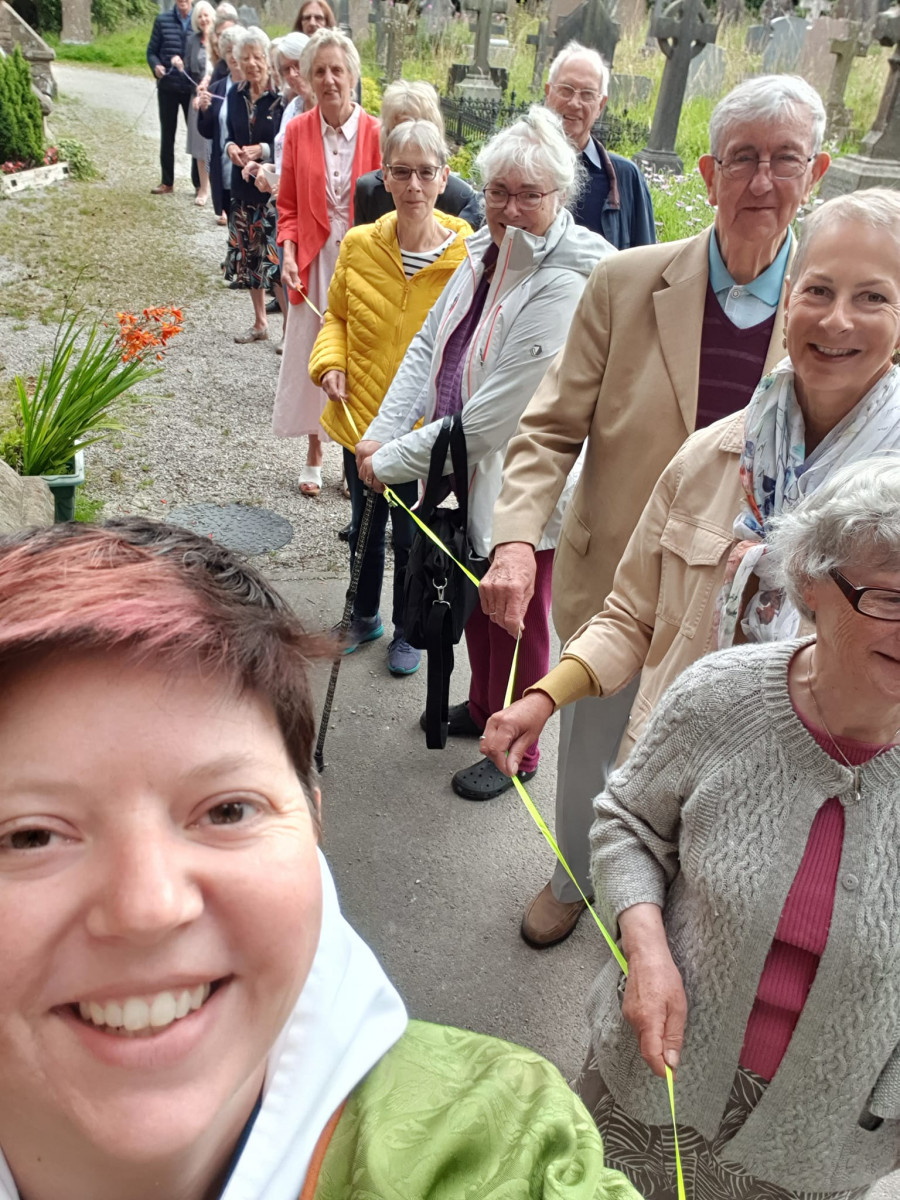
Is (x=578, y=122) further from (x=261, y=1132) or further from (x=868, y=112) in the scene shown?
(x=868, y=112)

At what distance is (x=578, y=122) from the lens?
4320 mm

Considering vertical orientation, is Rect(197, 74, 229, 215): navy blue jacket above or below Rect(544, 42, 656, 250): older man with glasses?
below

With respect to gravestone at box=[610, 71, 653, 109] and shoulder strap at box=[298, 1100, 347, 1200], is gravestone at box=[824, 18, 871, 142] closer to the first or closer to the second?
gravestone at box=[610, 71, 653, 109]

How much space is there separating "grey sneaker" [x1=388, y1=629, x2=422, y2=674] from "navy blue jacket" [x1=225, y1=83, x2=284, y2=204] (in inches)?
173

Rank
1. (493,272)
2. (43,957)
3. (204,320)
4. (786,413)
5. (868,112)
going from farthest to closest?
(868,112), (204,320), (493,272), (786,413), (43,957)

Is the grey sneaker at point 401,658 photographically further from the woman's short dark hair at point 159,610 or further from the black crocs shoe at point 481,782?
the woman's short dark hair at point 159,610

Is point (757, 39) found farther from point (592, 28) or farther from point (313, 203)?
point (313, 203)

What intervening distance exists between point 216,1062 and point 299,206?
16.8 ft

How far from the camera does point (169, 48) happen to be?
12195 mm

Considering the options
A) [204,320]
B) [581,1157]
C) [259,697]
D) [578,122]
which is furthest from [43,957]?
[204,320]

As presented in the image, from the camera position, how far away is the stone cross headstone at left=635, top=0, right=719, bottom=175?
426 inches

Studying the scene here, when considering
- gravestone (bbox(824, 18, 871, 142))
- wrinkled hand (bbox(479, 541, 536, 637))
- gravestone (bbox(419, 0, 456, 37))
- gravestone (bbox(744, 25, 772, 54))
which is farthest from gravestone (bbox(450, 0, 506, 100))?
wrinkled hand (bbox(479, 541, 536, 637))

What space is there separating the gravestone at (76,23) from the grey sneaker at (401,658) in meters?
30.1

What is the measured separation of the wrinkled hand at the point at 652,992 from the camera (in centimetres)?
157
